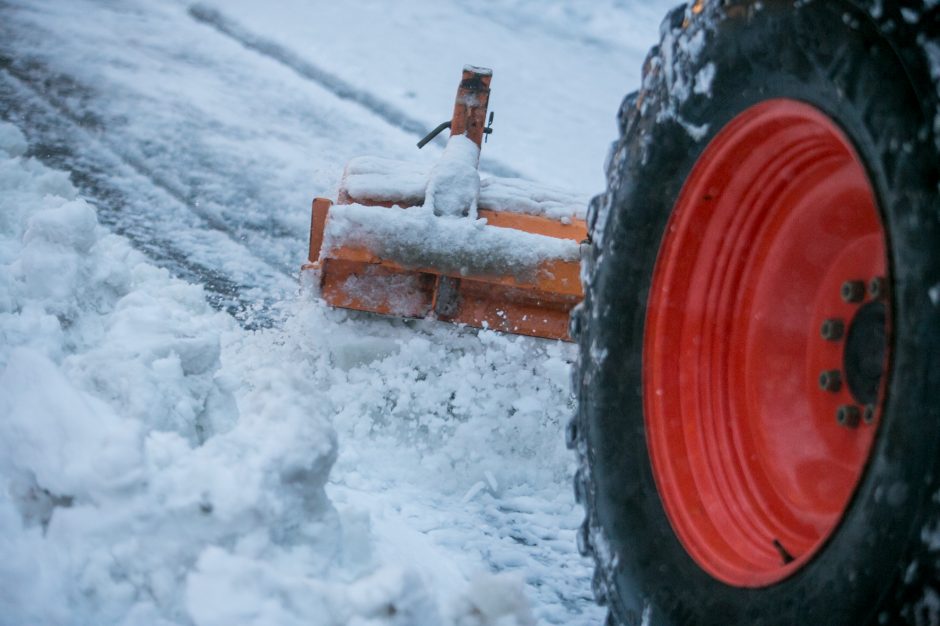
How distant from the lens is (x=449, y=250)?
2762 mm

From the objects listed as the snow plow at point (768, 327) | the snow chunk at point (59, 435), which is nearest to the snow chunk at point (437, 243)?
the snow plow at point (768, 327)

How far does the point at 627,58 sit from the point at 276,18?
3240 millimetres

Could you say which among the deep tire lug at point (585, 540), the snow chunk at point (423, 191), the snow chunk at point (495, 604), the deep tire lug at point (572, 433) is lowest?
the snow chunk at point (495, 604)

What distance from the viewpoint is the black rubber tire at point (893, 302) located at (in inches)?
41.2

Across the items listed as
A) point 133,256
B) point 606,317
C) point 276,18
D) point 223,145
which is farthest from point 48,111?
point 606,317

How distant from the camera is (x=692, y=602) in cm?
150

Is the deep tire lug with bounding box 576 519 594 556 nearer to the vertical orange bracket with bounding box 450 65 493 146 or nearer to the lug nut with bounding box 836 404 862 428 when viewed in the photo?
the lug nut with bounding box 836 404 862 428

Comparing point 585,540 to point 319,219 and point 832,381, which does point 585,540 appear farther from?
point 319,219

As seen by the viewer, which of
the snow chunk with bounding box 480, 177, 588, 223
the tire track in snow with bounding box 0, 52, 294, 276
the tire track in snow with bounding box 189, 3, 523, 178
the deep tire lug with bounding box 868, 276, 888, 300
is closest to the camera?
the deep tire lug with bounding box 868, 276, 888, 300

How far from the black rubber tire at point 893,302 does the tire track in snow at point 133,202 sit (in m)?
2.07

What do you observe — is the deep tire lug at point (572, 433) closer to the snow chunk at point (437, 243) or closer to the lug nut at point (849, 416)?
the lug nut at point (849, 416)

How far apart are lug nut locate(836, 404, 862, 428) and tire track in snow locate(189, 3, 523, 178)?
427 centimetres

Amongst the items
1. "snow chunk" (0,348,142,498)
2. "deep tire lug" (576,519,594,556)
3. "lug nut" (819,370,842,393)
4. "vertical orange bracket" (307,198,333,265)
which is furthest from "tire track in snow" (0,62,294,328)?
"lug nut" (819,370,842,393)

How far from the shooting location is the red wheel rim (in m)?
1.47
